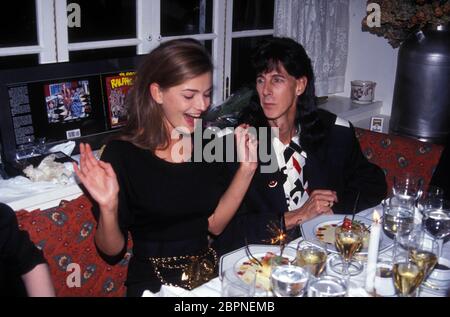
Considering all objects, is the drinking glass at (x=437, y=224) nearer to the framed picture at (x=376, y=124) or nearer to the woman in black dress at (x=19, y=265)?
the woman in black dress at (x=19, y=265)

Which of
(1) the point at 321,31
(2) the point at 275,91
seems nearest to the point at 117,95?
(2) the point at 275,91

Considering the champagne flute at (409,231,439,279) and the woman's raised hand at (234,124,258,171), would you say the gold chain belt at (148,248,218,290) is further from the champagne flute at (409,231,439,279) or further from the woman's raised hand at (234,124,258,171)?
the champagne flute at (409,231,439,279)

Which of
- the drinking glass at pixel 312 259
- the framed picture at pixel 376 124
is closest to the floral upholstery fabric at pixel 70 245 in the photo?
the drinking glass at pixel 312 259

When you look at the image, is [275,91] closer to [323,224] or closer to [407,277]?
[323,224]

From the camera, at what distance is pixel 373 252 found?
1.28 metres

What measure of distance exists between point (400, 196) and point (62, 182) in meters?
1.26

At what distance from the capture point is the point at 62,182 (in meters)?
2.02

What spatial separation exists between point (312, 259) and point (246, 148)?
1.84ft

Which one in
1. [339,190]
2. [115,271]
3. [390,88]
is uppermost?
[390,88]

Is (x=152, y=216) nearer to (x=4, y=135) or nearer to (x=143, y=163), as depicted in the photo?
(x=143, y=163)

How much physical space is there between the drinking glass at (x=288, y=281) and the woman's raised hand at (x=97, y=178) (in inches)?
20.9

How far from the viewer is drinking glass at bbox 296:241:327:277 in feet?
4.27

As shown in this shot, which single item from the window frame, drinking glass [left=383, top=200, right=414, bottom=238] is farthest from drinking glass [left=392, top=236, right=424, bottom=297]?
the window frame
